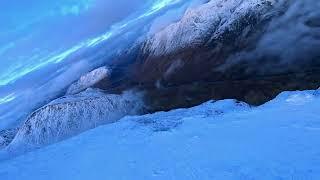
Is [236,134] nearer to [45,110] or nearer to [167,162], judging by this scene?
[167,162]

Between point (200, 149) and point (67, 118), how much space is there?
91.3m

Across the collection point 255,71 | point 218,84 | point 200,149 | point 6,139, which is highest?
point 200,149

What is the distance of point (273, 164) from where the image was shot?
3675cm

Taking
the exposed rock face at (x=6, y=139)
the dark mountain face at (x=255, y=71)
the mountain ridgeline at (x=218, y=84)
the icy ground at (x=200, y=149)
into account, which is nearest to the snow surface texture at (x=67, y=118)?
the mountain ridgeline at (x=218, y=84)

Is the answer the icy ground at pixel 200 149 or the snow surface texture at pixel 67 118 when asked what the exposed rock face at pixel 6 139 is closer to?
the snow surface texture at pixel 67 118

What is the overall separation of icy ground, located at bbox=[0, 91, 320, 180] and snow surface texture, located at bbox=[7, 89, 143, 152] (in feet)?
208

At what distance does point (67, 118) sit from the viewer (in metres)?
134

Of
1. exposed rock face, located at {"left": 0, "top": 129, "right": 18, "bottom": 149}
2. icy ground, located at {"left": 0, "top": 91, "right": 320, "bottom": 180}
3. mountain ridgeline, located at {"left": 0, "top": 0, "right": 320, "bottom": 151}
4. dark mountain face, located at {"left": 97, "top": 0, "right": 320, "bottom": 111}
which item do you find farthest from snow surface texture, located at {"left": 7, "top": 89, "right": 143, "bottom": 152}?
icy ground, located at {"left": 0, "top": 91, "right": 320, "bottom": 180}

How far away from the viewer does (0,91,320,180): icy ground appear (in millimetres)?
37812

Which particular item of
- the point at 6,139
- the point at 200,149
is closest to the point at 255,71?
the point at 6,139

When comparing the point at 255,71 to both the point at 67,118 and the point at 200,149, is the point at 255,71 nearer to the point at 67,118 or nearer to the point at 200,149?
the point at 67,118

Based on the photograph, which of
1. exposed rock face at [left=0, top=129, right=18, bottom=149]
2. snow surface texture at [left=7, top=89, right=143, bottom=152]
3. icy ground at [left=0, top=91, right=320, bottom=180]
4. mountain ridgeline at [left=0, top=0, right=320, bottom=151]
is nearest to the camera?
icy ground at [left=0, top=91, right=320, bottom=180]

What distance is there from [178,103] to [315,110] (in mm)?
94311

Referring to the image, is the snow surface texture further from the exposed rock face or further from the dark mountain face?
the dark mountain face
